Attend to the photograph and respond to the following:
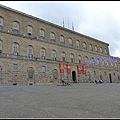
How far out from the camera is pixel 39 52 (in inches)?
1039

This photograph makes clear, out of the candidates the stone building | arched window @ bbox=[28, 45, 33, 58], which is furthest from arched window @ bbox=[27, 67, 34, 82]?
arched window @ bbox=[28, 45, 33, 58]

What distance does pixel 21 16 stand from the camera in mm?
25094

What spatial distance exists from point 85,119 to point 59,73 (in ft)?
81.5

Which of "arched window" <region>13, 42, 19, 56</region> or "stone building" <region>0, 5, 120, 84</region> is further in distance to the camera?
"arched window" <region>13, 42, 19, 56</region>

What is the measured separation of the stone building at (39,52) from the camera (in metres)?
22.3

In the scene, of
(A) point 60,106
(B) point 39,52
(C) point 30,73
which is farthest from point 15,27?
(A) point 60,106

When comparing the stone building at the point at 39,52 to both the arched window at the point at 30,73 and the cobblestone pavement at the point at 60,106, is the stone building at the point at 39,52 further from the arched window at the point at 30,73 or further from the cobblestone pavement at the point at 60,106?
the cobblestone pavement at the point at 60,106

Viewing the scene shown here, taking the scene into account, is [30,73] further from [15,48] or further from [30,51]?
[15,48]

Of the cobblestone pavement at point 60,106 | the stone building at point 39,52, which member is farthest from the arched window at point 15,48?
the cobblestone pavement at point 60,106

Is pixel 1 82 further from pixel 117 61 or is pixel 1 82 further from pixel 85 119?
pixel 117 61

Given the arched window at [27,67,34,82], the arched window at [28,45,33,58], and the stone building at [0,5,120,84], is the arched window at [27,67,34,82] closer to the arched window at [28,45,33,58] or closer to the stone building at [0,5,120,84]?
the stone building at [0,5,120,84]

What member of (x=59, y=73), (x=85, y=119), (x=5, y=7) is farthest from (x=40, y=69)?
(x=85, y=119)

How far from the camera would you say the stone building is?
22.3 metres

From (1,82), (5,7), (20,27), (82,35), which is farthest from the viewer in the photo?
(82,35)
